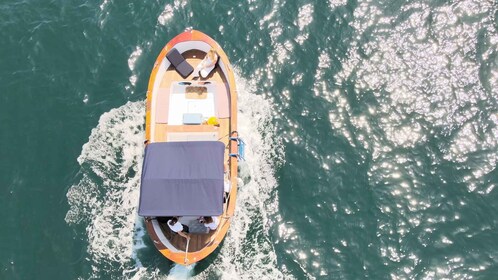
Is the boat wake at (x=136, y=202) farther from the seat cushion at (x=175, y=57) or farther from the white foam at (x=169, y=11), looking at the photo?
the white foam at (x=169, y=11)

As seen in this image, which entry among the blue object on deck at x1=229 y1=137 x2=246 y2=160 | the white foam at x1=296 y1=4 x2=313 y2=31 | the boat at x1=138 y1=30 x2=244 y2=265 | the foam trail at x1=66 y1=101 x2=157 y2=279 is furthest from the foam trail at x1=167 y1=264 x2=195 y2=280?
the white foam at x1=296 y1=4 x2=313 y2=31

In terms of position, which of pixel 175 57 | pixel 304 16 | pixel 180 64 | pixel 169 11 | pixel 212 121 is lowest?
→ pixel 212 121

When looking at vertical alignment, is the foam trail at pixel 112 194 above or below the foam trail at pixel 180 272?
above

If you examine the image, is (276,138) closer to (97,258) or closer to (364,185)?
(364,185)

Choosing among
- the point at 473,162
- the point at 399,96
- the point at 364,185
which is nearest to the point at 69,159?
A: the point at 364,185

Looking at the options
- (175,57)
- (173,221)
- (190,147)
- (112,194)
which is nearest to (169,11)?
(175,57)

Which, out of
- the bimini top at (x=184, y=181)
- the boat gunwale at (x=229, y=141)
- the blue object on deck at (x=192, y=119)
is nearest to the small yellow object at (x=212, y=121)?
the blue object on deck at (x=192, y=119)

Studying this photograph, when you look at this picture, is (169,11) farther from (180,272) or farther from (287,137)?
(180,272)
